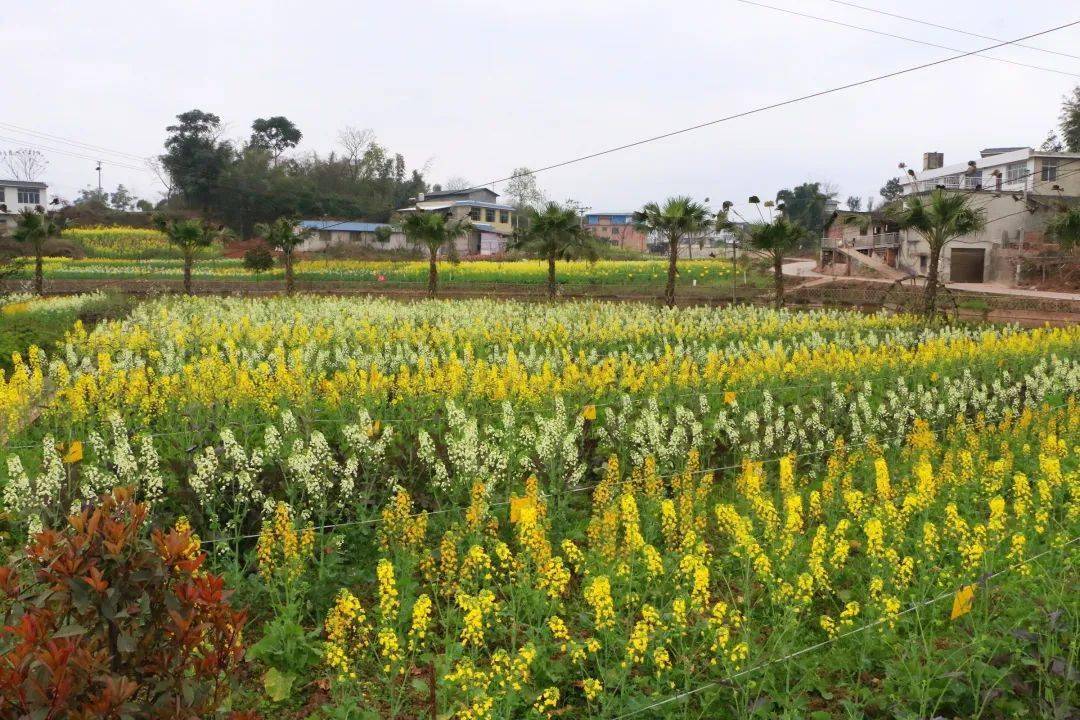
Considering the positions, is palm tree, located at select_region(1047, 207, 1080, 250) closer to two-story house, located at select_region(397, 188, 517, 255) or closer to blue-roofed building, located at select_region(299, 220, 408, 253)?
two-story house, located at select_region(397, 188, 517, 255)

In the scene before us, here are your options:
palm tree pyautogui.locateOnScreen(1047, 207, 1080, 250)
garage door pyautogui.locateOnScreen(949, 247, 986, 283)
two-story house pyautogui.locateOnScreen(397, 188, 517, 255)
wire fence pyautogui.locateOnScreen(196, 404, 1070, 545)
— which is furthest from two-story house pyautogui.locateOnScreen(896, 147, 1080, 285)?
wire fence pyautogui.locateOnScreen(196, 404, 1070, 545)

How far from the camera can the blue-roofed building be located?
61.9m

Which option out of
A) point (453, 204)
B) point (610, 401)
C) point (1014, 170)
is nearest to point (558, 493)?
point (610, 401)

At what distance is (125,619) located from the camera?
258 centimetres

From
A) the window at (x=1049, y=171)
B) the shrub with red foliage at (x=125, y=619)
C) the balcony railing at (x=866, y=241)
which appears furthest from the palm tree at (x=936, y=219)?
the window at (x=1049, y=171)

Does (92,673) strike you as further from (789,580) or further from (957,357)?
(957,357)

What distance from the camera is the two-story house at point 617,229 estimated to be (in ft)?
302

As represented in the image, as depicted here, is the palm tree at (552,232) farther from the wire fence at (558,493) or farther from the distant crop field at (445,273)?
the wire fence at (558,493)

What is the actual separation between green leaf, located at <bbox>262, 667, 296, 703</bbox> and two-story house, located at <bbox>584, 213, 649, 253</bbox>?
86140mm

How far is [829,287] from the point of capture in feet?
119

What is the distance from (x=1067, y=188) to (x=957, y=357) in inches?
1601

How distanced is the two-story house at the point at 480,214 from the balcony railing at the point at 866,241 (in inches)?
906

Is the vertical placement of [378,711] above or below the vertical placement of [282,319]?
below

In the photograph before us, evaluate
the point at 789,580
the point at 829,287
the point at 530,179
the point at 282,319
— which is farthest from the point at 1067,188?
the point at 530,179
